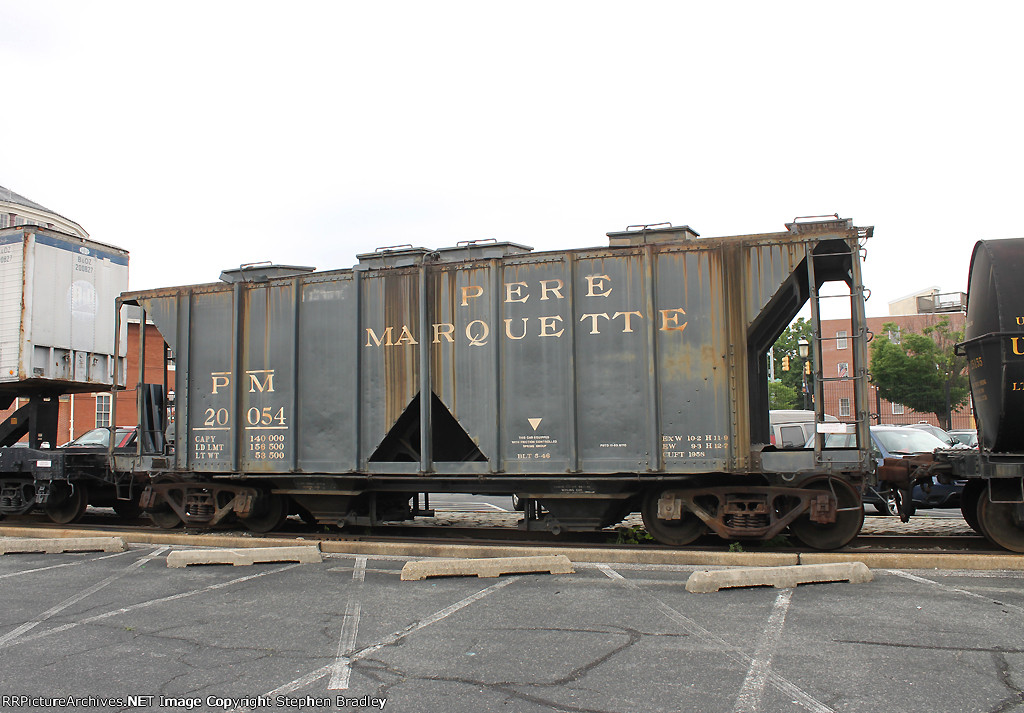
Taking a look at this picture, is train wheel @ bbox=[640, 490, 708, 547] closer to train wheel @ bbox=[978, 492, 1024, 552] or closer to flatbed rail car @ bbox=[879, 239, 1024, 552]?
flatbed rail car @ bbox=[879, 239, 1024, 552]

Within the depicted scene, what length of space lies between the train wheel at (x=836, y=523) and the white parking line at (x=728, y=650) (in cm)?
249

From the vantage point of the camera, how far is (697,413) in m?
8.35

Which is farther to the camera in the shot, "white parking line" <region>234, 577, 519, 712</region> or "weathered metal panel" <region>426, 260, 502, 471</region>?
"weathered metal panel" <region>426, 260, 502, 471</region>

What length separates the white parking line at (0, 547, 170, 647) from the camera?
588 centimetres

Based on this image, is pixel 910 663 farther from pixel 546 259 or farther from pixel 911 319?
pixel 911 319

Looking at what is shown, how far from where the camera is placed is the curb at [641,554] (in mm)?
7586

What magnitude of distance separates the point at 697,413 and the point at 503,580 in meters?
2.92

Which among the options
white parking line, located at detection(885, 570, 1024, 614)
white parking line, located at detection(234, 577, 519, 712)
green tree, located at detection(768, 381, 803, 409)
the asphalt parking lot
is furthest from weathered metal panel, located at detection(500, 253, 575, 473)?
green tree, located at detection(768, 381, 803, 409)

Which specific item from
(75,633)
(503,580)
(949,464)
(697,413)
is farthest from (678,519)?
(75,633)

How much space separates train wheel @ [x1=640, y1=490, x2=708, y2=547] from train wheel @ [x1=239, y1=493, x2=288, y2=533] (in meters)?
5.24

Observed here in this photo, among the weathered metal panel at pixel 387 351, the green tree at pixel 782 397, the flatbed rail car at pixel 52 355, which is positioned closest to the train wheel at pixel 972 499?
the weathered metal panel at pixel 387 351

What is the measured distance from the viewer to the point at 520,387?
29.3 feet

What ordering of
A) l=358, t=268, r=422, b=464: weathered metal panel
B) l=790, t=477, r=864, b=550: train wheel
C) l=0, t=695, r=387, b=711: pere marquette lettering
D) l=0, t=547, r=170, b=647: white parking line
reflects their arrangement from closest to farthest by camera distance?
1. l=0, t=695, r=387, b=711: pere marquette lettering
2. l=0, t=547, r=170, b=647: white parking line
3. l=790, t=477, r=864, b=550: train wheel
4. l=358, t=268, r=422, b=464: weathered metal panel

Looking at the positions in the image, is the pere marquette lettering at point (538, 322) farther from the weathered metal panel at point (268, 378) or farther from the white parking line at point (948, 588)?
the white parking line at point (948, 588)
